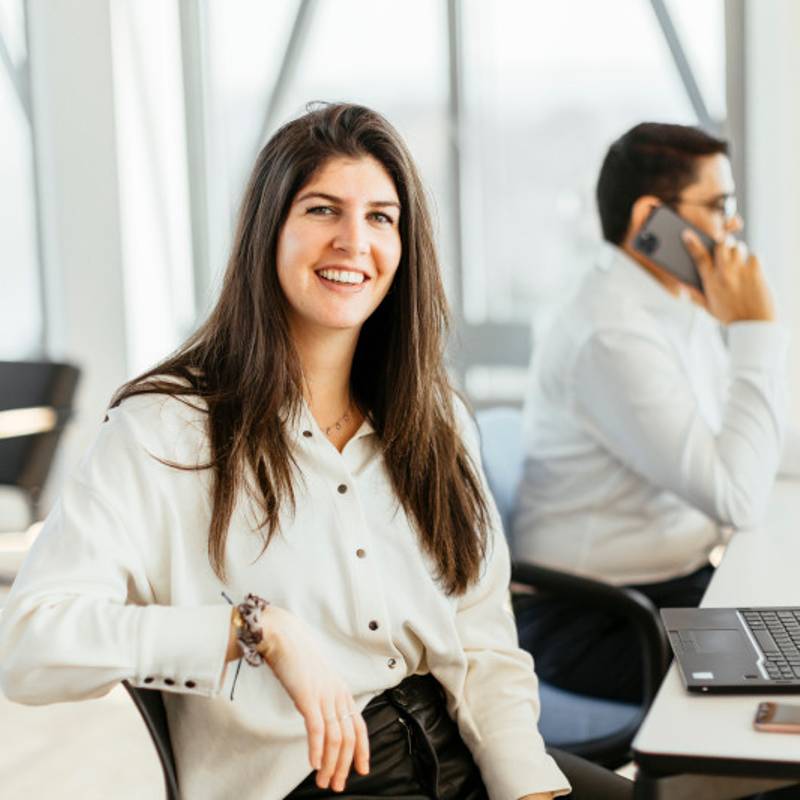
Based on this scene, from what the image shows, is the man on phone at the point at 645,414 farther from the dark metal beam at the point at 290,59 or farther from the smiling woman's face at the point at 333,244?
the dark metal beam at the point at 290,59

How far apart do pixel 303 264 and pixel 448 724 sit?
0.60m

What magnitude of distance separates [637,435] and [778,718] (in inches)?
42.5

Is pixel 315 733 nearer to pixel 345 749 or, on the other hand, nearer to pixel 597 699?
pixel 345 749

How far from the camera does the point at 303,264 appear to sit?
1.55m

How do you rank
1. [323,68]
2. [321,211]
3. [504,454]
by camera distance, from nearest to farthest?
[321,211]
[504,454]
[323,68]

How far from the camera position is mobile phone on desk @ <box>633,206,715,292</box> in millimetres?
2498

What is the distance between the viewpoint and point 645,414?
2.28 m

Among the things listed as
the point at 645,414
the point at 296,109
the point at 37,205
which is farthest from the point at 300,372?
the point at 37,205

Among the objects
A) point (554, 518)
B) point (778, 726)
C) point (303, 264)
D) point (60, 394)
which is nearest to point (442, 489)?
point (303, 264)

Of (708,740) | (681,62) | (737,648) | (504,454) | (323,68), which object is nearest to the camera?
(708,740)

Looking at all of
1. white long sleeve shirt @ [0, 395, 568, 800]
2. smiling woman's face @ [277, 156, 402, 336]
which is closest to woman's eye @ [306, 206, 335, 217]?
smiling woman's face @ [277, 156, 402, 336]

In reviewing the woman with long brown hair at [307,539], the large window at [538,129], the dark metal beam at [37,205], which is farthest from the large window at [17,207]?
the woman with long brown hair at [307,539]

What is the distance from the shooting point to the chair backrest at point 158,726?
132 centimetres

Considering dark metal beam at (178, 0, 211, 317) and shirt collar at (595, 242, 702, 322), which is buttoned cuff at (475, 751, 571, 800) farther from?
dark metal beam at (178, 0, 211, 317)
